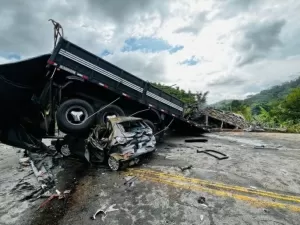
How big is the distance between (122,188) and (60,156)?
3.83 meters

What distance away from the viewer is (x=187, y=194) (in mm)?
4195

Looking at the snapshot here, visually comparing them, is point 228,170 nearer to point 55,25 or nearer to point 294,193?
point 294,193

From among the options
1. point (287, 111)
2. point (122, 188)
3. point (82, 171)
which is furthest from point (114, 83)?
point (287, 111)

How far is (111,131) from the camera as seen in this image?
613cm

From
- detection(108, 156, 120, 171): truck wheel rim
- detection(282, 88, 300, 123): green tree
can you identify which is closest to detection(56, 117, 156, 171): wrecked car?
detection(108, 156, 120, 171): truck wheel rim

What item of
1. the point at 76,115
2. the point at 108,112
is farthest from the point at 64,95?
the point at 108,112

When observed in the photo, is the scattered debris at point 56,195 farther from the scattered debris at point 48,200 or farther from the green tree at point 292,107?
the green tree at point 292,107

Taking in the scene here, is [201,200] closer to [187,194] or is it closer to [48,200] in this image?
[187,194]

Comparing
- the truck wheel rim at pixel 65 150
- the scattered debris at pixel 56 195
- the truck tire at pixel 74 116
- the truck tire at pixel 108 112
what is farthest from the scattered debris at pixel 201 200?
the truck wheel rim at pixel 65 150

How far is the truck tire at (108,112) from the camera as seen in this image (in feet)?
24.4

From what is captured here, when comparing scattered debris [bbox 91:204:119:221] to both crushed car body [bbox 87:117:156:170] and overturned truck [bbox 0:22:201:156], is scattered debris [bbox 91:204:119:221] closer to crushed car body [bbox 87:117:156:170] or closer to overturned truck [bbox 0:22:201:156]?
crushed car body [bbox 87:117:156:170]

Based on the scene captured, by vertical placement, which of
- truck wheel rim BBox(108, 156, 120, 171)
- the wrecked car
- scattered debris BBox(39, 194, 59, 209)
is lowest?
scattered debris BBox(39, 194, 59, 209)

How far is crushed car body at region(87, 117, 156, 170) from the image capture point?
18.6 feet

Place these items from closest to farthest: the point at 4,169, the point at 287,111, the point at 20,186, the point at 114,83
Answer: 1. the point at 20,186
2. the point at 4,169
3. the point at 114,83
4. the point at 287,111
